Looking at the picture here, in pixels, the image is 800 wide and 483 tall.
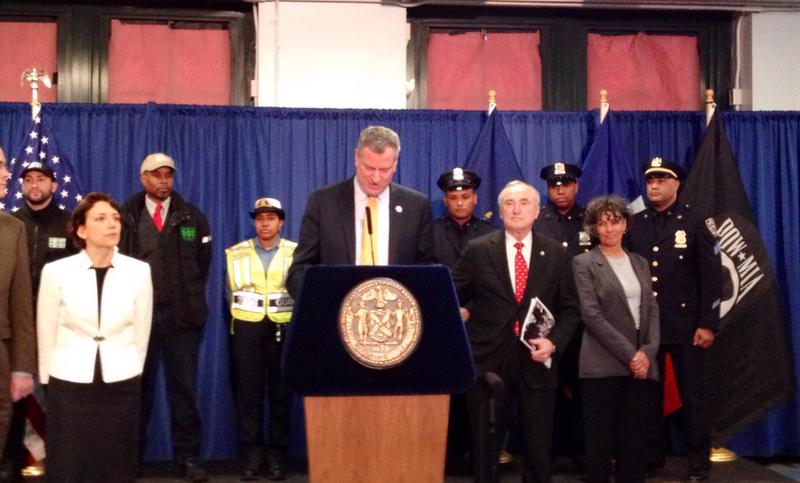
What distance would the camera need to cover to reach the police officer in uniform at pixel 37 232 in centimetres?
535

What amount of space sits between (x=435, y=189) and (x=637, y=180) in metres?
1.38

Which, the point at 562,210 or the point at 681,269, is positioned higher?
the point at 562,210

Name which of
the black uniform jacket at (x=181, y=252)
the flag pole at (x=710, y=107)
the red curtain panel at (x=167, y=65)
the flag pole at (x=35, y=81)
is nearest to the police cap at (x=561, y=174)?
the flag pole at (x=710, y=107)

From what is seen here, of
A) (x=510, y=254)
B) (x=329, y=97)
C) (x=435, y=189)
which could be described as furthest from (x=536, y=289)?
(x=329, y=97)

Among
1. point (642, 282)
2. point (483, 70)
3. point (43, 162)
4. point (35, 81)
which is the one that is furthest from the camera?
point (483, 70)

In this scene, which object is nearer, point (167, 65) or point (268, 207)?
point (268, 207)

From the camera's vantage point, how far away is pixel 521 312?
14.8ft

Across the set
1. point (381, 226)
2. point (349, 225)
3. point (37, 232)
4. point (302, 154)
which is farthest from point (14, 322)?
point (302, 154)

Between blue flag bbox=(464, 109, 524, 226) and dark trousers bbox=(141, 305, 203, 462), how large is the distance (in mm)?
2053

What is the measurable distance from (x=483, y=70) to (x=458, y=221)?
5.73 feet

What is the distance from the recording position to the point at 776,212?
6.44m

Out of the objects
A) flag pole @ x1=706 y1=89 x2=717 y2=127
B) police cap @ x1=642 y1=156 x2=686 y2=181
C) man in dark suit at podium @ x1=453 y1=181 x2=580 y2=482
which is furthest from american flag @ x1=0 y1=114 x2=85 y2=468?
flag pole @ x1=706 y1=89 x2=717 y2=127

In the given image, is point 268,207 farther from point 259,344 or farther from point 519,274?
point 519,274

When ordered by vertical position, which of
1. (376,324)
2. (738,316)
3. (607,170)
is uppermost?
(607,170)
